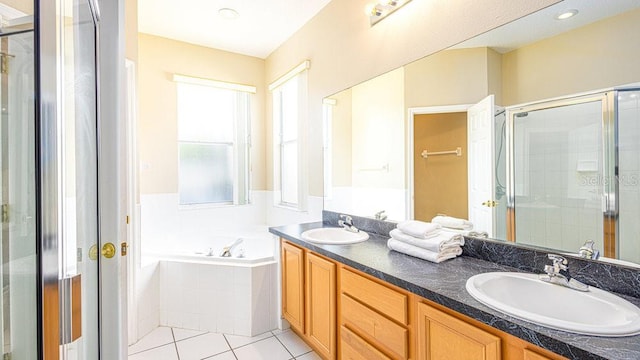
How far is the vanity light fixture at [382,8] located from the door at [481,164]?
837mm

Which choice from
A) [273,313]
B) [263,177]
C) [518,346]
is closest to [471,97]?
[518,346]

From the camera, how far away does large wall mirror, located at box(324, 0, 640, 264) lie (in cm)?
106

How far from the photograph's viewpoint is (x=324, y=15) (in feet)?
8.44

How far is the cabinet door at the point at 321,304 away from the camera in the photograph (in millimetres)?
1737

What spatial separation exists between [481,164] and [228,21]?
2552 mm

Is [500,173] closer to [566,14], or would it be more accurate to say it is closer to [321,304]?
[566,14]

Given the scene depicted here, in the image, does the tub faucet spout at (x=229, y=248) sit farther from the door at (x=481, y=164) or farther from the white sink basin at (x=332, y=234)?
the door at (x=481, y=164)

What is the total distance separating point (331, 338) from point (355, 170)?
120 centimetres

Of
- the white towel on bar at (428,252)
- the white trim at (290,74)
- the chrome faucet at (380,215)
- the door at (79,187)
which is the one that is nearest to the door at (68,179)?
the door at (79,187)

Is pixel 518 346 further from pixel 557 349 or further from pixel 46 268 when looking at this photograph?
pixel 46 268

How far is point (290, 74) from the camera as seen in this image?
3.07 m

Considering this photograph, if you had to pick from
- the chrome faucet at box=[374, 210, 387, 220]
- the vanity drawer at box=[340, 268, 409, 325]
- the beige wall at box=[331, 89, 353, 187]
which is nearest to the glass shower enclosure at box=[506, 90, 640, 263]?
the vanity drawer at box=[340, 268, 409, 325]

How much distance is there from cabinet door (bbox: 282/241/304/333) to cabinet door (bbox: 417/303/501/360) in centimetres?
102

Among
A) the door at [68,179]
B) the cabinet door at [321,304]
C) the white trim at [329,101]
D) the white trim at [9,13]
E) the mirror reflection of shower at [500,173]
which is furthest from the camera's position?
the white trim at [329,101]
